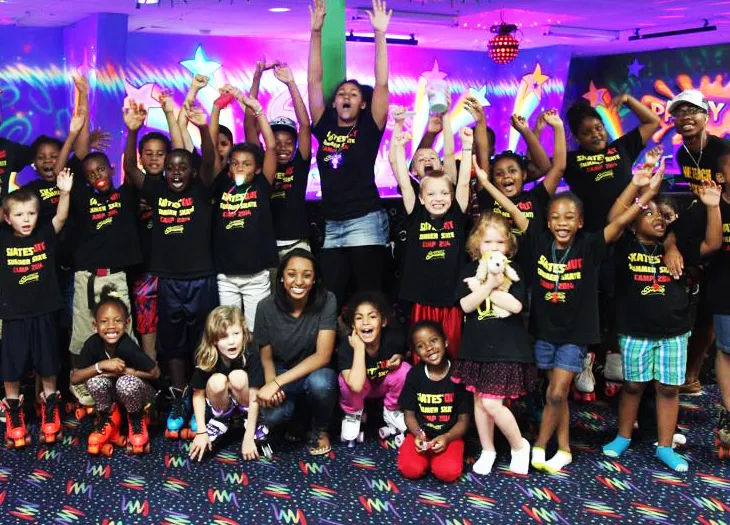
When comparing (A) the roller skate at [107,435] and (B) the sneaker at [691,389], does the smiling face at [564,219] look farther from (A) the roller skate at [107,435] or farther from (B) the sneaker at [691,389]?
(A) the roller skate at [107,435]

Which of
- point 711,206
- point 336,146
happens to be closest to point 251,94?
point 336,146

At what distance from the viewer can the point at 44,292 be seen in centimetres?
419

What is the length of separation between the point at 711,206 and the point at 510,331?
40.1 inches

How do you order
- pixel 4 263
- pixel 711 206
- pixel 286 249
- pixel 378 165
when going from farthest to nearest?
pixel 378 165, pixel 286 249, pixel 4 263, pixel 711 206

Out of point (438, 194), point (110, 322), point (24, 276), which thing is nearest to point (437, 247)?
point (438, 194)

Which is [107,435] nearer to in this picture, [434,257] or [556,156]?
[434,257]

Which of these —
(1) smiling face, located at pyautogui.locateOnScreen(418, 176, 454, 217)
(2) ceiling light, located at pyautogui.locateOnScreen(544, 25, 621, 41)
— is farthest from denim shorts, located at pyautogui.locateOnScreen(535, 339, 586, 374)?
(2) ceiling light, located at pyautogui.locateOnScreen(544, 25, 621, 41)

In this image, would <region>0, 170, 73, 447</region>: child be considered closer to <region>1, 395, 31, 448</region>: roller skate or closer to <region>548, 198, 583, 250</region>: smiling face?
<region>1, 395, 31, 448</region>: roller skate

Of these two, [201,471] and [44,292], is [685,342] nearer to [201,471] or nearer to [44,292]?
[201,471]

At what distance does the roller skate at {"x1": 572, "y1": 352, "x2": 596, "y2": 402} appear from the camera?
451 cm

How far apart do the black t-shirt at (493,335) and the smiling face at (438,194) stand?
0.37 m

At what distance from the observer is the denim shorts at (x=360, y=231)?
4340mm

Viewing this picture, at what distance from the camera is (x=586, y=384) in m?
4.53

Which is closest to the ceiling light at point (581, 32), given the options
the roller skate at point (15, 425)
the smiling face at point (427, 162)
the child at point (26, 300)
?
the smiling face at point (427, 162)
